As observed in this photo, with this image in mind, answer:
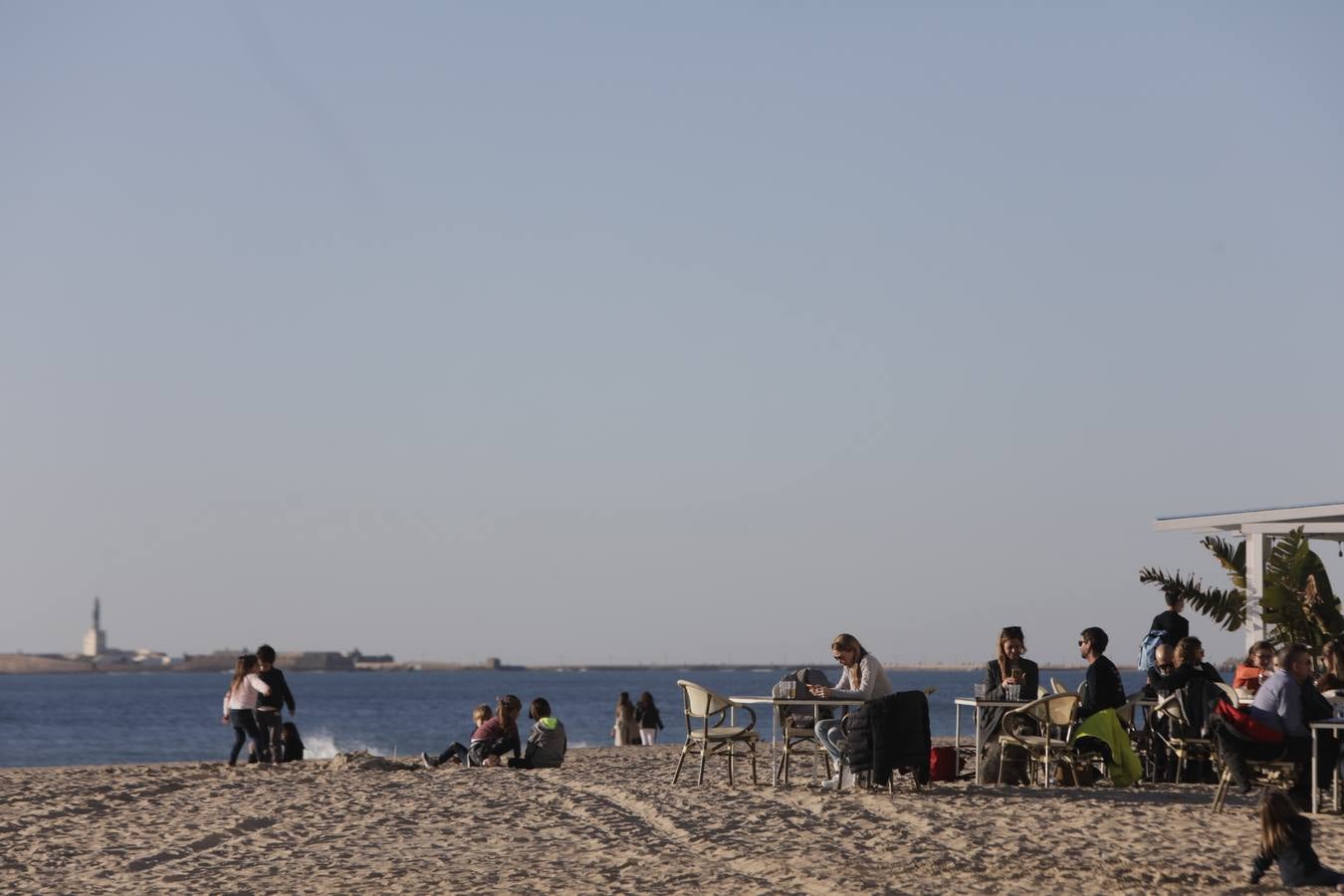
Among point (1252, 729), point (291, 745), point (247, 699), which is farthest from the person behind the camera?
point (291, 745)

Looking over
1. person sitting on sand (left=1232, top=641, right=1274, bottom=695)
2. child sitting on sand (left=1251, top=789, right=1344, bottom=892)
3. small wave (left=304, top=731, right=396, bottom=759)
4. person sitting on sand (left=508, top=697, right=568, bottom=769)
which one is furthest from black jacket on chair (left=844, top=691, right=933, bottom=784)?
small wave (left=304, top=731, right=396, bottom=759)

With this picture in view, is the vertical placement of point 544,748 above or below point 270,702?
below

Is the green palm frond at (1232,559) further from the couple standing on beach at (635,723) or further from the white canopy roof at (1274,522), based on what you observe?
the couple standing on beach at (635,723)

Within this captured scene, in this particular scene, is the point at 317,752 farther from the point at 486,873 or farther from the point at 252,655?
the point at 486,873

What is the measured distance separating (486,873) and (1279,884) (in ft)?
11.2

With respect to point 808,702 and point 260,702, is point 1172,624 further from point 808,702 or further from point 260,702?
point 260,702

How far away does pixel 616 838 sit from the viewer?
329 inches

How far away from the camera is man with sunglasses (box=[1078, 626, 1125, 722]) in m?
10.0

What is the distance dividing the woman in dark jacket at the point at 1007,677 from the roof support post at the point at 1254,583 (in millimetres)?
5278

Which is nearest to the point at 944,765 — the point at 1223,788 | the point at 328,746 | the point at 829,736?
the point at 829,736

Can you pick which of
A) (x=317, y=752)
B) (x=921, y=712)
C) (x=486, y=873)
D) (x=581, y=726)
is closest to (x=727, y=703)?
(x=921, y=712)

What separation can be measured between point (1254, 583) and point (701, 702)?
7.10m

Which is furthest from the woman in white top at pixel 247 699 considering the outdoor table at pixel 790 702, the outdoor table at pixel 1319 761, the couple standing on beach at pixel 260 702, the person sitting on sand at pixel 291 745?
the outdoor table at pixel 1319 761

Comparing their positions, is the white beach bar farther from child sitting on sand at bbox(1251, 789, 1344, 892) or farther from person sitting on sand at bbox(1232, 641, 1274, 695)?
child sitting on sand at bbox(1251, 789, 1344, 892)
